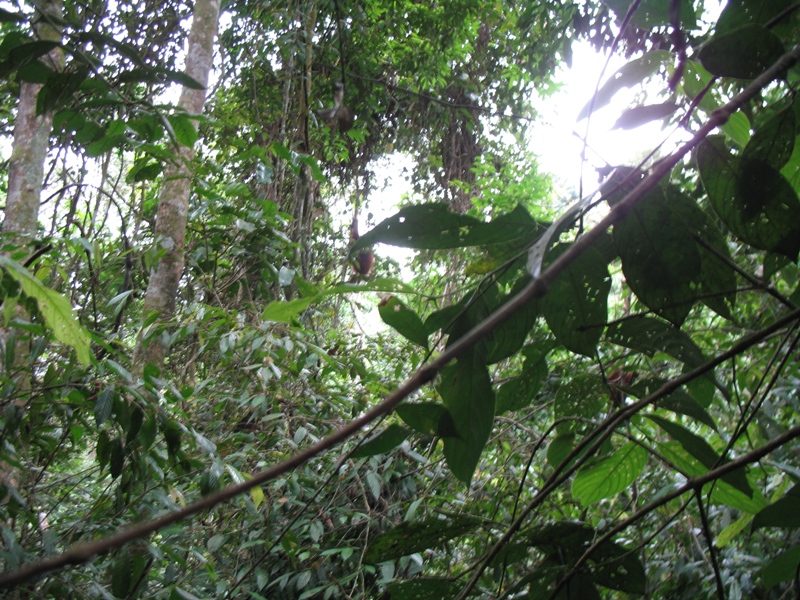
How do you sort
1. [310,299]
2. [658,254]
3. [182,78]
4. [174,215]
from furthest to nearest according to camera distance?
1. [174,215]
2. [182,78]
3. [658,254]
4. [310,299]

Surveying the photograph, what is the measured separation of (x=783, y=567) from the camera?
1.69ft

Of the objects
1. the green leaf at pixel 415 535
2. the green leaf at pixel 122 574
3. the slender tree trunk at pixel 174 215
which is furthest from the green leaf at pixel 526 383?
the slender tree trunk at pixel 174 215

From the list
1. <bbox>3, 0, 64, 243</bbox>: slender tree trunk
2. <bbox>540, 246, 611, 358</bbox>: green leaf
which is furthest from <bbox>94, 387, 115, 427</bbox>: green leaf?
<bbox>3, 0, 64, 243</bbox>: slender tree trunk

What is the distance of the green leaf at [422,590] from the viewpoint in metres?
0.52

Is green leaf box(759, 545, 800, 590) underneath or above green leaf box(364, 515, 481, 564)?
underneath

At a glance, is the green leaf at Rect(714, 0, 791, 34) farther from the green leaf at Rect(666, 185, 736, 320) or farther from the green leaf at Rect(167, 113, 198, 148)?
the green leaf at Rect(167, 113, 198, 148)

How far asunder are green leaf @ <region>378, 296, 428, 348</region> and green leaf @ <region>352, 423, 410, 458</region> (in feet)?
0.25

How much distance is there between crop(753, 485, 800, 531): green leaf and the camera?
0.46 meters

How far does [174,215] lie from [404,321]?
63.0 inches

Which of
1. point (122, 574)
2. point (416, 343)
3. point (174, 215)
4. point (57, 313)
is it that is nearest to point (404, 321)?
point (416, 343)

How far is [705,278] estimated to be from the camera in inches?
18.1

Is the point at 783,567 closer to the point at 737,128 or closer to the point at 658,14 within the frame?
the point at 737,128

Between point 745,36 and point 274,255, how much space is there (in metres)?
1.60

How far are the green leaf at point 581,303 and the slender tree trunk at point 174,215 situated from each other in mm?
1252
